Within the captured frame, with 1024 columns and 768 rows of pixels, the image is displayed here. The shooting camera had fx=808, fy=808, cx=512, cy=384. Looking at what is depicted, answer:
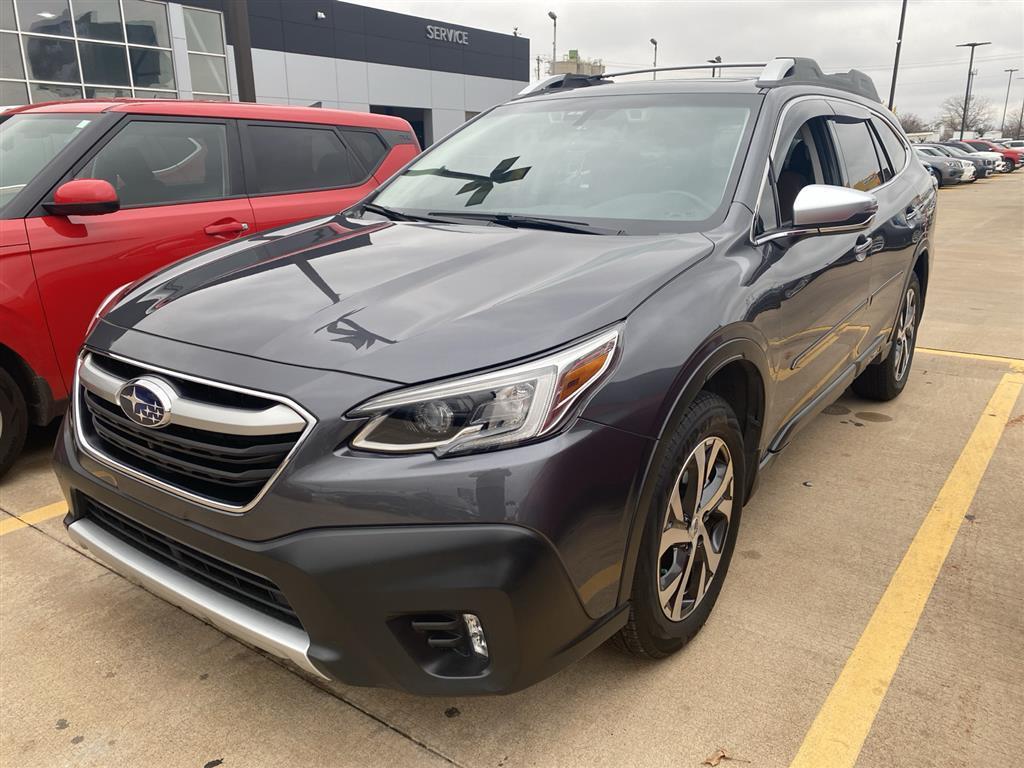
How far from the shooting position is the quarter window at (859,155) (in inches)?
144

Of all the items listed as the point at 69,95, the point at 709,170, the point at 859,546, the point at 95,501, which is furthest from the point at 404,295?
the point at 69,95

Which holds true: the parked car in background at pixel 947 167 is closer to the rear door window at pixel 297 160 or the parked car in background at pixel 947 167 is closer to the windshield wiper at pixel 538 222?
the rear door window at pixel 297 160

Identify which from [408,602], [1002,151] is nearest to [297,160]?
[408,602]

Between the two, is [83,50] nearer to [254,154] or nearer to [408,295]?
[254,154]

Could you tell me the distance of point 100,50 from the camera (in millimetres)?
22922

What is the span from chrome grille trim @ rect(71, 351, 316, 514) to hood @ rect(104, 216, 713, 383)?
0.36 feet

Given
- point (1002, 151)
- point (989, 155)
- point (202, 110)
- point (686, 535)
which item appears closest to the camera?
point (686, 535)

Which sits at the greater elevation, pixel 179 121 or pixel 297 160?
pixel 179 121

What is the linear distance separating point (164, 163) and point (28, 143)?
2.12 ft

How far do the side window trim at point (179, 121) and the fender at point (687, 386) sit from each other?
127 inches

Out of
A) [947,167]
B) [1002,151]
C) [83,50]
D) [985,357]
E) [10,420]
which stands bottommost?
[1002,151]

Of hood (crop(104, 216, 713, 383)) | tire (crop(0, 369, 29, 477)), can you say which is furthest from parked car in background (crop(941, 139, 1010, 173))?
tire (crop(0, 369, 29, 477))

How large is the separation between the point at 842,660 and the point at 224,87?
93.2 ft

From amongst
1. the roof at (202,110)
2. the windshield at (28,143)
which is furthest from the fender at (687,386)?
the roof at (202,110)
